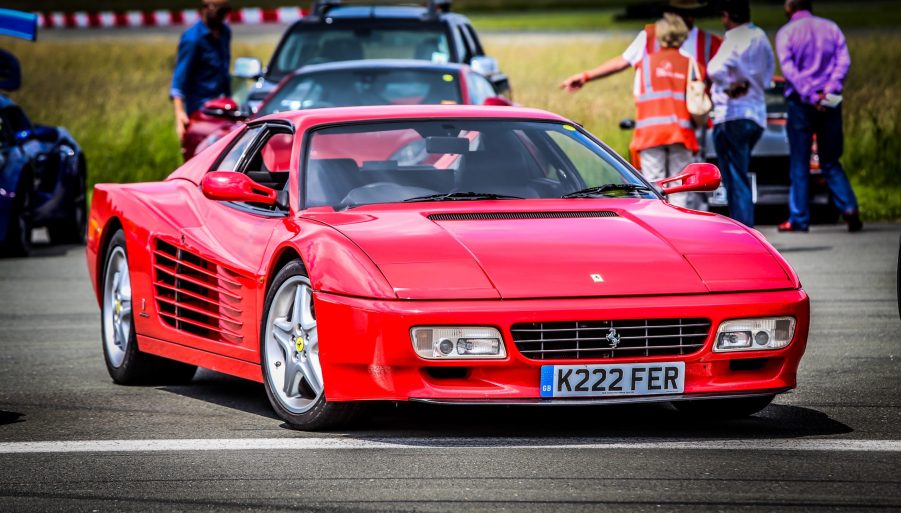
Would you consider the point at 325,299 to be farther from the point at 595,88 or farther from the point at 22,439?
the point at 595,88

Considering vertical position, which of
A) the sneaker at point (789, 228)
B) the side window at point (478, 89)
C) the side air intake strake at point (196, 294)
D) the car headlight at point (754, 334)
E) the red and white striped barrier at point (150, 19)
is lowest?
the red and white striped barrier at point (150, 19)

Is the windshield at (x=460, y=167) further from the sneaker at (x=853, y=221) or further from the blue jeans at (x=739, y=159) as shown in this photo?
the sneaker at (x=853, y=221)

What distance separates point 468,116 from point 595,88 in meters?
21.5

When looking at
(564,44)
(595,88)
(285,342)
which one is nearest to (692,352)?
(285,342)

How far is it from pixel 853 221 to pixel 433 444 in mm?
10572

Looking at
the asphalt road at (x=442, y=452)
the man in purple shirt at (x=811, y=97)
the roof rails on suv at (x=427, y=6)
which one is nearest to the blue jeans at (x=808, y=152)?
the man in purple shirt at (x=811, y=97)

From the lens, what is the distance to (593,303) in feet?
23.0

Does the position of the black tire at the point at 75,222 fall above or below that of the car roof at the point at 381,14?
below

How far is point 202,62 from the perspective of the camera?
16.8 m

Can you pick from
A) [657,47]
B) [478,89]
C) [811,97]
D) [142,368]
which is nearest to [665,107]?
[657,47]

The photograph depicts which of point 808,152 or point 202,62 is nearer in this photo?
point 808,152

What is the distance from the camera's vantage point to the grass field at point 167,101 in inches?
812

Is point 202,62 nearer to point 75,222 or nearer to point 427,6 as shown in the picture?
point 75,222

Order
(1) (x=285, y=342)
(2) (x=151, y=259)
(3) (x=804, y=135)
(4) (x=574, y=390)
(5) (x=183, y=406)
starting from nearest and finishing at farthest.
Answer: (4) (x=574, y=390), (1) (x=285, y=342), (5) (x=183, y=406), (2) (x=151, y=259), (3) (x=804, y=135)
